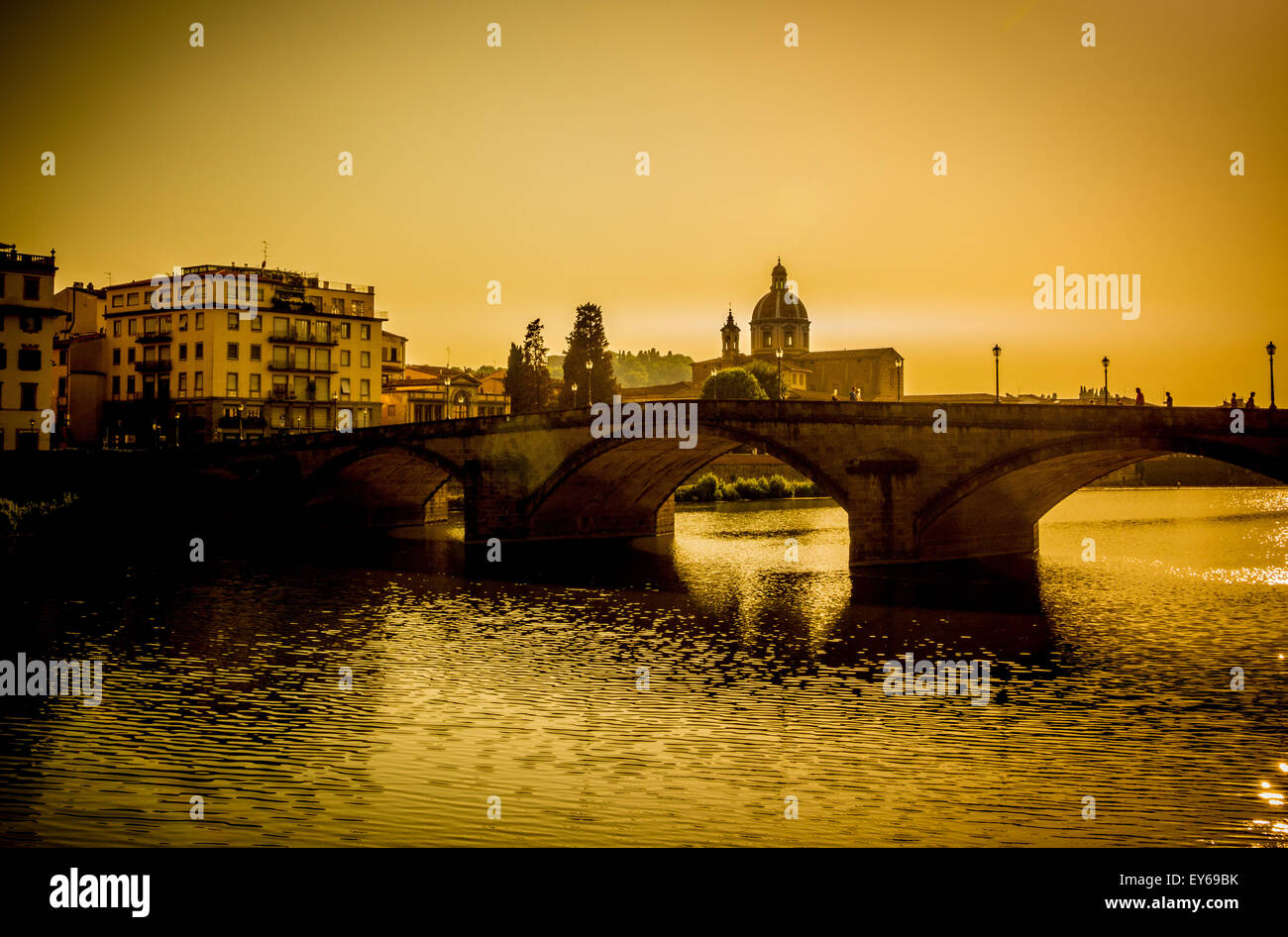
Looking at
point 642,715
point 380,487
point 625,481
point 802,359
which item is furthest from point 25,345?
point 802,359

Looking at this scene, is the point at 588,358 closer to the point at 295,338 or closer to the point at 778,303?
the point at 295,338

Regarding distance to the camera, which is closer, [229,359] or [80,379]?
[229,359]

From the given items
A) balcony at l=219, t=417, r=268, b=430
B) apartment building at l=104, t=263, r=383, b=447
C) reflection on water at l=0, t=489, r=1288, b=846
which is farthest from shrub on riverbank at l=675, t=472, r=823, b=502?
reflection on water at l=0, t=489, r=1288, b=846

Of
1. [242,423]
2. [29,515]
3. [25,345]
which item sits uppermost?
[25,345]

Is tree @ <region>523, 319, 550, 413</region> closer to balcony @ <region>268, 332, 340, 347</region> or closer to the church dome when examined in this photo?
balcony @ <region>268, 332, 340, 347</region>

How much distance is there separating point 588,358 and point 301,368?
25.6m

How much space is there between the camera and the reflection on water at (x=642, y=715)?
15000 millimetres

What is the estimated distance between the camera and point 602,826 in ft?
48.5

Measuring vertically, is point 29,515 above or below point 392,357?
below

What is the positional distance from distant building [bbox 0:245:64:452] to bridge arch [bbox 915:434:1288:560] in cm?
5298

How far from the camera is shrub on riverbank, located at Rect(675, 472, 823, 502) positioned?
8262 centimetres

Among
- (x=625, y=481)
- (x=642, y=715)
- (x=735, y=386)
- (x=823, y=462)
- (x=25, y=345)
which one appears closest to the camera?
(x=642, y=715)

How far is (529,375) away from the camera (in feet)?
349
